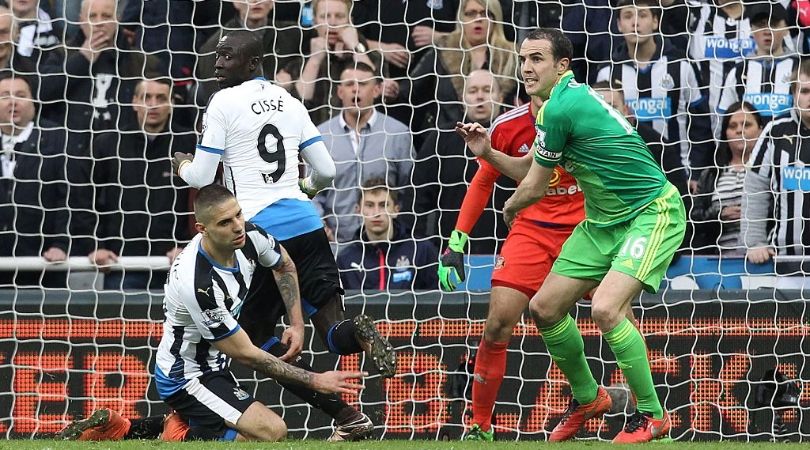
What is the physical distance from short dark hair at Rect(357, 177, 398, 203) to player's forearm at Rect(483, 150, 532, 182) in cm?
201

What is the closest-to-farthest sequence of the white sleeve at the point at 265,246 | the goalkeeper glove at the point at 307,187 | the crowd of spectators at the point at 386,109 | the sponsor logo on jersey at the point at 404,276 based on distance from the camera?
the white sleeve at the point at 265,246
the goalkeeper glove at the point at 307,187
the sponsor logo on jersey at the point at 404,276
the crowd of spectators at the point at 386,109

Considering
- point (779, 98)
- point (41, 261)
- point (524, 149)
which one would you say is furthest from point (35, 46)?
point (779, 98)

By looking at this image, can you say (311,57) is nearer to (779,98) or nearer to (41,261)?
(41,261)

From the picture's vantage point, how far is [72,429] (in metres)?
7.77

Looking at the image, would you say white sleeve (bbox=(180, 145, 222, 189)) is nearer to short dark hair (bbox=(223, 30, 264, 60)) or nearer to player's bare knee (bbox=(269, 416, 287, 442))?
short dark hair (bbox=(223, 30, 264, 60))

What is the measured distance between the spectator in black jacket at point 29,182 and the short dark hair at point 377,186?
214cm

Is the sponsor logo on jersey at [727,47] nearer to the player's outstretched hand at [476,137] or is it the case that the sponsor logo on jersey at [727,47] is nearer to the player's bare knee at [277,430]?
the player's outstretched hand at [476,137]

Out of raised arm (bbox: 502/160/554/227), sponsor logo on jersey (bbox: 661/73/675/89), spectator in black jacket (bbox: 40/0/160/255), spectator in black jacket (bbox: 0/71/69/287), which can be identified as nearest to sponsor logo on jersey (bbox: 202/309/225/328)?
raised arm (bbox: 502/160/554/227)

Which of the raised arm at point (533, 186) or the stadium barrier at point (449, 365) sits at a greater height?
the raised arm at point (533, 186)

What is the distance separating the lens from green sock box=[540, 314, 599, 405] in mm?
7598

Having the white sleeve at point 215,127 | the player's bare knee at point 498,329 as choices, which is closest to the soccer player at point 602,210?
the player's bare knee at point 498,329

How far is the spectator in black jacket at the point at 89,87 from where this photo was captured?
10.2 m

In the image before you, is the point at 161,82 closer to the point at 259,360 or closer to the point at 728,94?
the point at 259,360

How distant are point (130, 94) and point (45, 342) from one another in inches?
83.9
